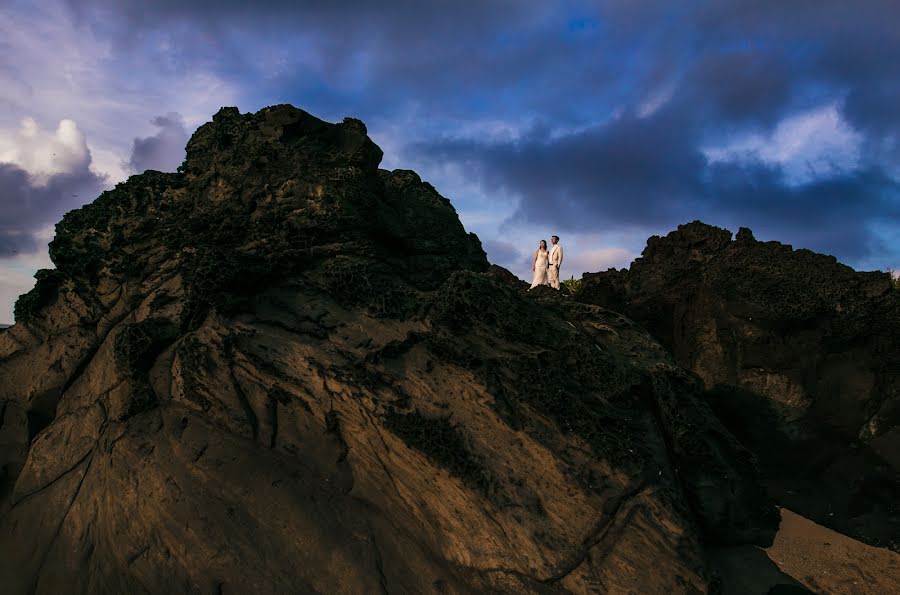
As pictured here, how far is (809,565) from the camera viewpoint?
23.5 feet

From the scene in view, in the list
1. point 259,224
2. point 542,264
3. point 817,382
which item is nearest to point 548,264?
point 542,264

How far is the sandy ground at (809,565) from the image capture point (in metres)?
5.79

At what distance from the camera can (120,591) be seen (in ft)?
17.7

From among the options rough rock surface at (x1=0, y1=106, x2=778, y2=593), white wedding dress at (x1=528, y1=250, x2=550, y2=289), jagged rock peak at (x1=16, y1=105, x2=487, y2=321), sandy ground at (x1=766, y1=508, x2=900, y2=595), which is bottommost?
sandy ground at (x1=766, y1=508, x2=900, y2=595)

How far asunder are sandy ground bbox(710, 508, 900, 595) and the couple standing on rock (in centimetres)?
948

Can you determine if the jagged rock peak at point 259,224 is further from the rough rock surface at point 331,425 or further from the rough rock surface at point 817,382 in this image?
the rough rock surface at point 817,382

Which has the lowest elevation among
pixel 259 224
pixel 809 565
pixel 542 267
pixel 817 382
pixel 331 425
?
pixel 809 565

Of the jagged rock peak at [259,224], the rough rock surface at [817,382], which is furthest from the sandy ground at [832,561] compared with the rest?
the jagged rock peak at [259,224]

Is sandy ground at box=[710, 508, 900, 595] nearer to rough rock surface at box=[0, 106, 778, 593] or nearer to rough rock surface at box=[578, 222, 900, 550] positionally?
rough rock surface at box=[0, 106, 778, 593]

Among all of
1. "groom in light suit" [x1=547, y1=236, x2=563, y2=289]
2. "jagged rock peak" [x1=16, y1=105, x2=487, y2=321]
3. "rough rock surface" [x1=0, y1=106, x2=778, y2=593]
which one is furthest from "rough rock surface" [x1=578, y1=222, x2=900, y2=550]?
"groom in light suit" [x1=547, y1=236, x2=563, y2=289]

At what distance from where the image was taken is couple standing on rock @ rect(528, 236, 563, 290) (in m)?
17.0

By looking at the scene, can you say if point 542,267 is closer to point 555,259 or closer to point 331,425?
point 555,259

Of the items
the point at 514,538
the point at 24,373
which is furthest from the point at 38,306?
the point at 514,538

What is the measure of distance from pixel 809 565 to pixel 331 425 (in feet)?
18.4
